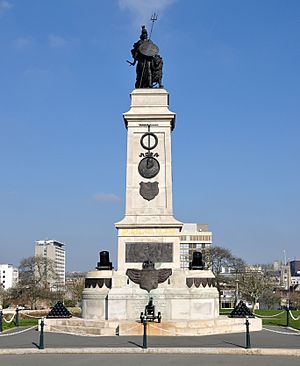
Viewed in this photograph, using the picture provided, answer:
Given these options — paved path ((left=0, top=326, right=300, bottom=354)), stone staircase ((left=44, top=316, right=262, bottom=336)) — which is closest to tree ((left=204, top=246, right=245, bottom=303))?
stone staircase ((left=44, top=316, right=262, bottom=336))

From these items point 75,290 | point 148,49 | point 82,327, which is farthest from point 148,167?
point 75,290

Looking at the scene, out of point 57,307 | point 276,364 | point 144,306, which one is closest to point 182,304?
point 144,306

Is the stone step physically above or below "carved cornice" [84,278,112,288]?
below

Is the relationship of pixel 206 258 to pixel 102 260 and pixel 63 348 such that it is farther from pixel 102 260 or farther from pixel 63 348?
pixel 63 348

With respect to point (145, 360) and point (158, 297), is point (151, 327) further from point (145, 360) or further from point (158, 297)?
point (145, 360)

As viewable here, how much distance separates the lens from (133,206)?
29.5 metres

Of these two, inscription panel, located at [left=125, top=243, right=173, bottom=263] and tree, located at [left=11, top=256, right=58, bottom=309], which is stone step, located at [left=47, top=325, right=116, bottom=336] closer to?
inscription panel, located at [left=125, top=243, right=173, bottom=263]

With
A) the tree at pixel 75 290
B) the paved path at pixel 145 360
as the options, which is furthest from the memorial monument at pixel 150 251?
the tree at pixel 75 290

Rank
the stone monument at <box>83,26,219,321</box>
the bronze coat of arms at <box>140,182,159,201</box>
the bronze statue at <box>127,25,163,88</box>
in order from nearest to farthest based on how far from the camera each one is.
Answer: the stone monument at <box>83,26,219,321</box>, the bronze coat of arms at <box>140,182,159,201</box>, the bronze statue at <box>127,25,163,88</box>

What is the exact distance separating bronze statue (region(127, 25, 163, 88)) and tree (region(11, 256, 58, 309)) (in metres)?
36.7

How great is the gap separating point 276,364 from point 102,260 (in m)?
14.9

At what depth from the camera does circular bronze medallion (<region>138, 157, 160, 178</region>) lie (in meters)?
29.9

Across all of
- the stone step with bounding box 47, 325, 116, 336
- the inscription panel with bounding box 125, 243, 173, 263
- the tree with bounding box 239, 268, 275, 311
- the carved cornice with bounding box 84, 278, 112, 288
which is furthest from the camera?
the tree with bounding box 239, 268, 275, 311

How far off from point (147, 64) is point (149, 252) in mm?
11217
